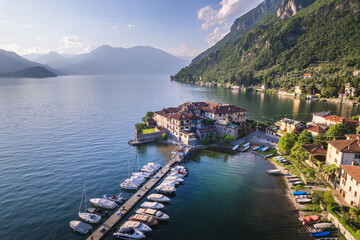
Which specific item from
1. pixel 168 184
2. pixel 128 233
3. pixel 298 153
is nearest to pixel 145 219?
pixel 128 233

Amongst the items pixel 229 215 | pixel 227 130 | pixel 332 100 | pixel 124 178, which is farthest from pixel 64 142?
pixel 332 100

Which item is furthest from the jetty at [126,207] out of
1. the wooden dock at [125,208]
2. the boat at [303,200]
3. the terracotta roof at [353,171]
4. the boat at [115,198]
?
the terracotta roof at [353,171]

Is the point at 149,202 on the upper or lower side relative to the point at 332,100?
lower

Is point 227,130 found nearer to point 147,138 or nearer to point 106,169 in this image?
point 147,138

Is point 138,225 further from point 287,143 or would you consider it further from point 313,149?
point 287,143

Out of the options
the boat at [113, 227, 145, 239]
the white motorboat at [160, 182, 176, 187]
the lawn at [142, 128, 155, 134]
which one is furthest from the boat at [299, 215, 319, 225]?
the lawn at [142, 128, 155, 134]

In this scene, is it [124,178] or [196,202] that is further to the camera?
[124,178]

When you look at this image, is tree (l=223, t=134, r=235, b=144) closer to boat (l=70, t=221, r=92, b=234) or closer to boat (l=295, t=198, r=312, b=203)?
boat (l=295, t=198, r=312, b=203)
